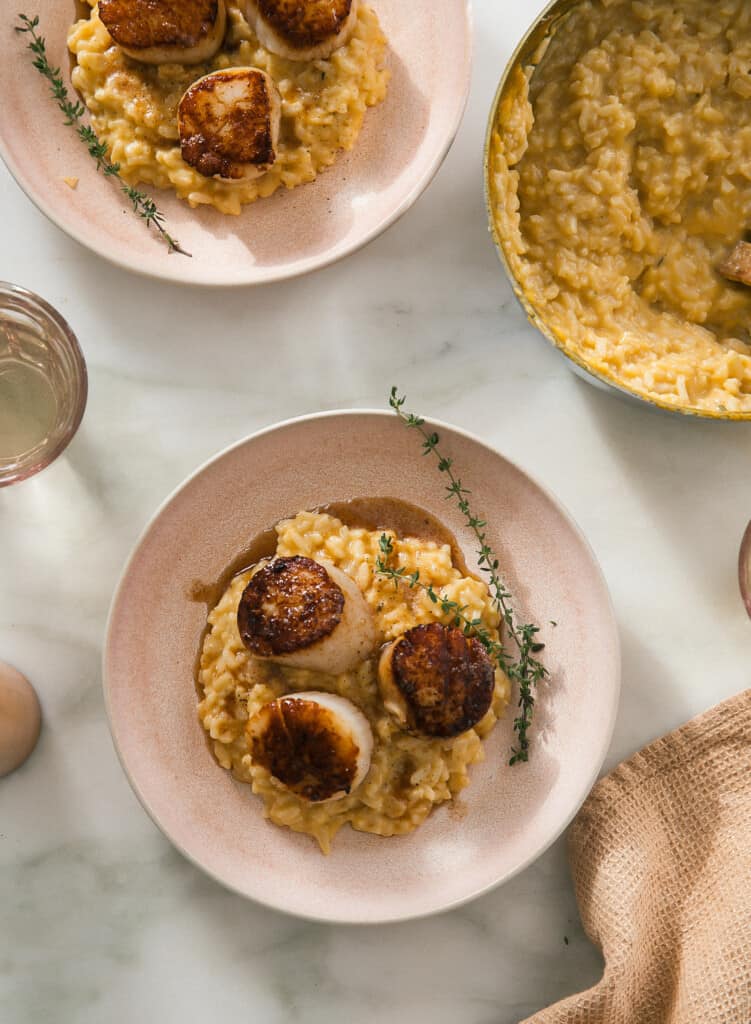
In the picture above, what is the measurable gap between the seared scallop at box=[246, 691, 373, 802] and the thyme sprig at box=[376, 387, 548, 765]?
341 millimetres

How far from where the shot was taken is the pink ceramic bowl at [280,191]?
2400 mm

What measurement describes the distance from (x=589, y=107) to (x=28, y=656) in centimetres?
203

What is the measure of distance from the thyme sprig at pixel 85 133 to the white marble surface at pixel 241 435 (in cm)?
23

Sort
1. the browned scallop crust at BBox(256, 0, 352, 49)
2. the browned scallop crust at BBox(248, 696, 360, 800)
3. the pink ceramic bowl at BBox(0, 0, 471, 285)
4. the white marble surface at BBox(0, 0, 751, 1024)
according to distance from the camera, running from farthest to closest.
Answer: the white marble surface at BBox(0, 0, 751, 1024) → the pink ceramic bowl at BBox(0, 0, 471, 285) → the browned scallop crust at BBox(256, 0, 352, 49) → the browned scallop crust at BBox(248, 696, 360, 800)

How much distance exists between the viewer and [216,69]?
246 centimetres

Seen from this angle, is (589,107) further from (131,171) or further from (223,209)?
(131,171)

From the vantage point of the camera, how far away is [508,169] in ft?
7.73

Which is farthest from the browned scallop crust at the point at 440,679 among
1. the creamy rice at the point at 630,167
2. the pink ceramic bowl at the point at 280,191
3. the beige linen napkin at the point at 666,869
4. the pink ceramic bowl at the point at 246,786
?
the pink ceramic bowl at the point at 280,191

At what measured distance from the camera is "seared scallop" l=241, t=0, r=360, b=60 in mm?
2301

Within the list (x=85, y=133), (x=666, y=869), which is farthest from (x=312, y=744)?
(x=85, y=133)

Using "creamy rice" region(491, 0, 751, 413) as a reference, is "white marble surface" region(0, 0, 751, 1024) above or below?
below

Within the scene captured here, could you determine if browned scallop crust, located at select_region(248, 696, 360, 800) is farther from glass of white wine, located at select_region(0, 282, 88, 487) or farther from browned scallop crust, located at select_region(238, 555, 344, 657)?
glass of white wine, located at select_region(0, 282, 88, 487)

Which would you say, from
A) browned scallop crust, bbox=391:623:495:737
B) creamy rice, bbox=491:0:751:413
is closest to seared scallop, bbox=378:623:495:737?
browned scallop crust, bbox=391:623:495:737

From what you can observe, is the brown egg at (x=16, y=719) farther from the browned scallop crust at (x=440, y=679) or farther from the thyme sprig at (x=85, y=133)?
the thyme sprig at (x=85, y=133)
